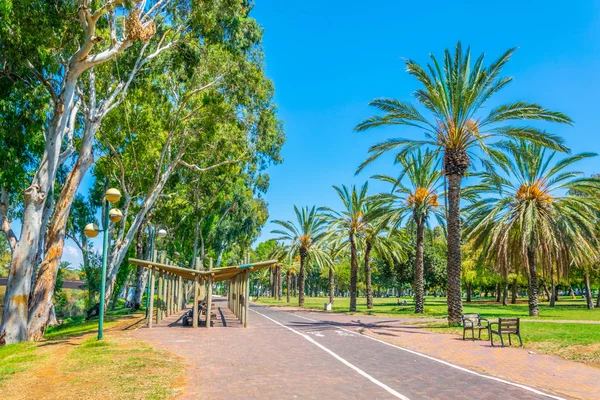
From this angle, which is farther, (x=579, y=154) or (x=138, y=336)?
(x=579, y=154)

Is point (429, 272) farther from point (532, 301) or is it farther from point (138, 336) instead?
point (138, 336)

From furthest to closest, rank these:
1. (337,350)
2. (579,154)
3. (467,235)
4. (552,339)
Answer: (467,235), (579,154), (552,339), (337,350)

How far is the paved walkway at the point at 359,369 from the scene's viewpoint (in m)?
7.16

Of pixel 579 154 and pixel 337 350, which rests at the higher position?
pixel 579 154

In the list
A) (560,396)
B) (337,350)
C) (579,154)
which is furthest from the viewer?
(579,154)

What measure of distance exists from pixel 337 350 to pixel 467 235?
18970mm

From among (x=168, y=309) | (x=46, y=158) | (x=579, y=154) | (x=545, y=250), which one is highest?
(x=579, y=154)

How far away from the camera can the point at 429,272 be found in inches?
1912

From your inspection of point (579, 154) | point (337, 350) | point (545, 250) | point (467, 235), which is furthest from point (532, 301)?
point (337, 350)

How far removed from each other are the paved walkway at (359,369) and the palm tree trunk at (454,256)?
429 cm

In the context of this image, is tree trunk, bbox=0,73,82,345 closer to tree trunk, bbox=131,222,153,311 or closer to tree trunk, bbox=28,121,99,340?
tree trunk, bbox=28,121,99,340

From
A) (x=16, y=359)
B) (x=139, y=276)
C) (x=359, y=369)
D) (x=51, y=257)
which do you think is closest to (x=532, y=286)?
(x=359, y=369)

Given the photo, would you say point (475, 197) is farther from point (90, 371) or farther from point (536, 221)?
point (90, 371)

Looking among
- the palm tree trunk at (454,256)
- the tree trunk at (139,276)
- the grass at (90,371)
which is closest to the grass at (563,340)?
the palm tree trunk at (454,256)
